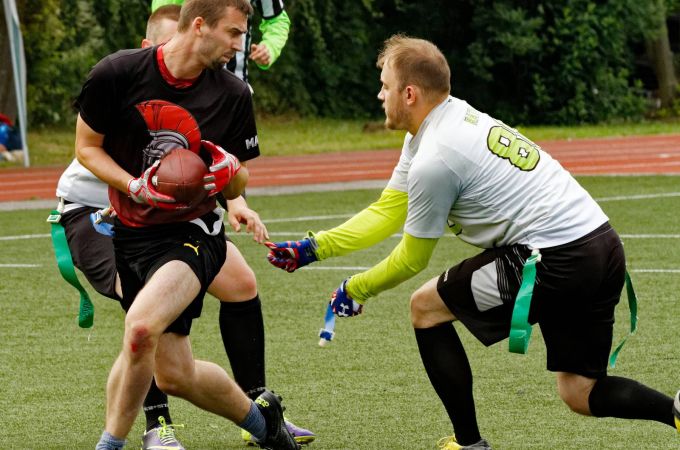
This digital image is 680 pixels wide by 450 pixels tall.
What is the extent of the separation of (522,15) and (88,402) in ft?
78.5

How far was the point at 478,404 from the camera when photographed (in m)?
6.55

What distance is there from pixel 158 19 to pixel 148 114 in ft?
3.15

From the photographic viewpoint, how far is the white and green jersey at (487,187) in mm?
5172

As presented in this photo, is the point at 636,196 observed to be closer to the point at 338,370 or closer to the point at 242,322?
the point at 338,370

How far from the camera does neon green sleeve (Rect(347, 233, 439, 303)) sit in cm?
530

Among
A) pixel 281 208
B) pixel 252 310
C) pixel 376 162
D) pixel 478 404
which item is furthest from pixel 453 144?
pixel 376 162

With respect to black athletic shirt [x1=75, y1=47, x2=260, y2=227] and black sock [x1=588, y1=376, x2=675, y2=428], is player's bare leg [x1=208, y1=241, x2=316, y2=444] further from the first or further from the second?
black sock [x1=588, y1=376, x2=675, y2=428]

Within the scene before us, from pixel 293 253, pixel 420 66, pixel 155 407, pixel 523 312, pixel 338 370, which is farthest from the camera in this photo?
pixel 338 370

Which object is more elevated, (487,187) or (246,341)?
(487,187)

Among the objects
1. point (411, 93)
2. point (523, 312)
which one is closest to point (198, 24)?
point (411, 93)

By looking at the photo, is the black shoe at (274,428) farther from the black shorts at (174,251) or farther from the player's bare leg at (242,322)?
the black shorts at (174,251)

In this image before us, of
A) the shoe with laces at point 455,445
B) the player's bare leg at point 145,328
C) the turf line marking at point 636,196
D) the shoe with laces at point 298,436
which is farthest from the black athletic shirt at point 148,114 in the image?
the turf line marking at point 636,196

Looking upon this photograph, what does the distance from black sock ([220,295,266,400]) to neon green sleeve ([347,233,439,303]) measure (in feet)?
2.57

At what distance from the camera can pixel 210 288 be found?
6.10 metres
